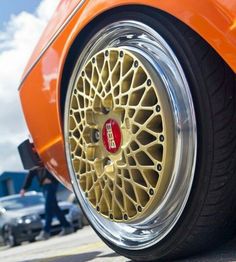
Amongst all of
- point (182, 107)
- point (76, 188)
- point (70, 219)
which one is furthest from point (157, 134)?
point (70, 219)

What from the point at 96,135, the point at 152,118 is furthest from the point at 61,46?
the point at 152,118

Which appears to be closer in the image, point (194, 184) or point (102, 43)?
point (194, 184)

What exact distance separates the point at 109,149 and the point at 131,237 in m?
0.43

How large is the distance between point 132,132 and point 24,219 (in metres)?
9.46

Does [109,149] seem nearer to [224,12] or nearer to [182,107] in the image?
[182,107]

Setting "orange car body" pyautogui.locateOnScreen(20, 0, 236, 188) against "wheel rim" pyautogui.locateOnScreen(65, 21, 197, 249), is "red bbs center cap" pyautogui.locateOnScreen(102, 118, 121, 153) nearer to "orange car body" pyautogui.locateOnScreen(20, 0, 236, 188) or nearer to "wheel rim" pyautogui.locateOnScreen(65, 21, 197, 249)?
"wheel rim" pyautogui.locateOnScreen(65, 21, 197, 249)

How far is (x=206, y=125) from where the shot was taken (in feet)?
6.30

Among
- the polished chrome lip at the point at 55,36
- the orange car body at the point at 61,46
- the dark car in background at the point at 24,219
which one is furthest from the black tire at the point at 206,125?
the dark car in background at the point at 24,219

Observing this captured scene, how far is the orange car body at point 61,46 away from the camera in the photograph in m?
1.72

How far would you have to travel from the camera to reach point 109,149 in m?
2.29

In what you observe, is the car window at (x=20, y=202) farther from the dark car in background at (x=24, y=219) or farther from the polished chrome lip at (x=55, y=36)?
the polished chrome lip at (x=55, y=36)

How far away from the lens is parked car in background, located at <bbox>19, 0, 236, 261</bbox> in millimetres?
1917

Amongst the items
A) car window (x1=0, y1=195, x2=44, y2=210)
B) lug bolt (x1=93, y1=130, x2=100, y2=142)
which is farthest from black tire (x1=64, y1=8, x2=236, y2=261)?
car window (x1=0, y1=195, x2=44, y2=210)

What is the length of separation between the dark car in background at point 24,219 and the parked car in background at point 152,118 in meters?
8.68
